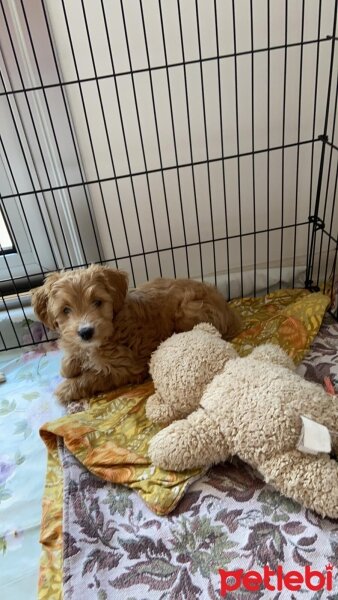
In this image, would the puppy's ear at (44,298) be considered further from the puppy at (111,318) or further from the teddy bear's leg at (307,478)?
the teddy bear's leg at (307,478)

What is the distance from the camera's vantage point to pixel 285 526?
4.12ft

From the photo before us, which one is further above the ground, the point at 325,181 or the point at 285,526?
the point at 325,181

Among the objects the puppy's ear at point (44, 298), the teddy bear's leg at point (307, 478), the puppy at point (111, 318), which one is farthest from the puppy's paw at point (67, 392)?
the teddy bear's leg at point (307, 478)

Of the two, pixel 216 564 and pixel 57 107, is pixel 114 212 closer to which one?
pixel 57 107

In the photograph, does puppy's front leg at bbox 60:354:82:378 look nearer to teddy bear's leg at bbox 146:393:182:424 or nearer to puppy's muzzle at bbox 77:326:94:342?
puppy's muzzle at bbox 77:326:94:342

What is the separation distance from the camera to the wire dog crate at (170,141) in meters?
1.83

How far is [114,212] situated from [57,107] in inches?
19.1

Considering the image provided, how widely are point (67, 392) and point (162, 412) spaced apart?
0.44 m

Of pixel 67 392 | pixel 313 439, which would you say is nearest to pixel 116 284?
pixel 67 392

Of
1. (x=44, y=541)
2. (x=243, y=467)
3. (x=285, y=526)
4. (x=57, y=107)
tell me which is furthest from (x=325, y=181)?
(x=44, y=541)

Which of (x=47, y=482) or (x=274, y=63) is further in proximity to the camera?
(x=274, y=63)

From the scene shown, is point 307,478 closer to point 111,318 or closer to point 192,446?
point 192,446

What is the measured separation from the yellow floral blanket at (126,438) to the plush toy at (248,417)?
0.21 feet

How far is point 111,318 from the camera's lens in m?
1.75
